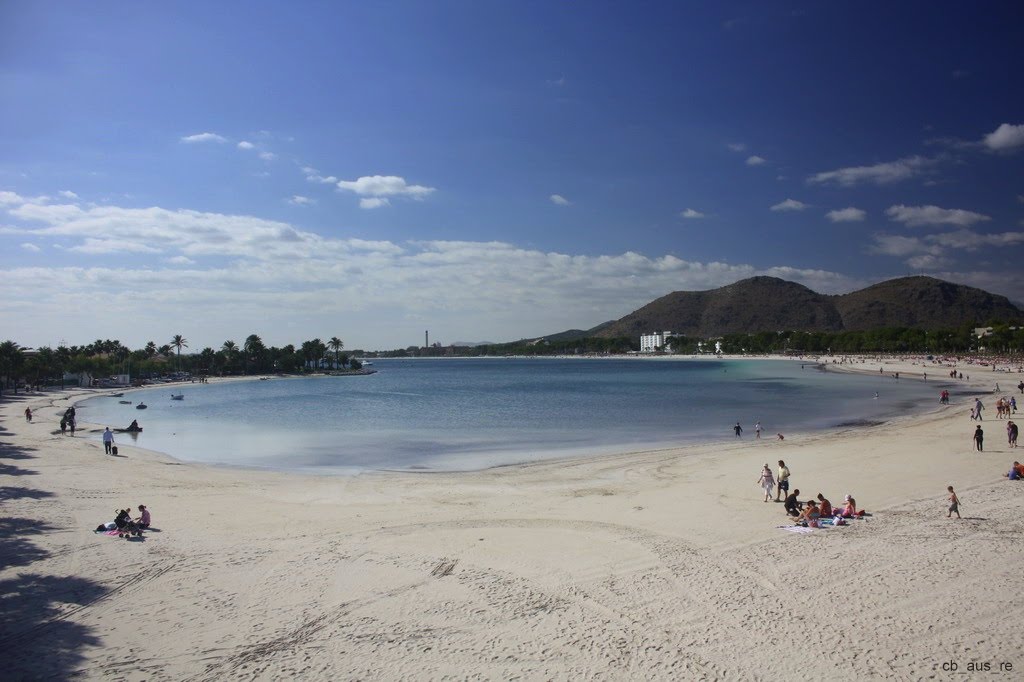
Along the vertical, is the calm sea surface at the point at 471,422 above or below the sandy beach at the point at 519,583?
below

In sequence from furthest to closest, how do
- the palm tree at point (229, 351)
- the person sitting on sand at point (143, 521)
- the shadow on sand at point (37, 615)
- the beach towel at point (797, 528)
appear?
the palm tree at point (229, 351) → the person sitting on sand at point (143, 521) → the beach towel at point (797, 528) → the shadow on sand at point (37, 615)

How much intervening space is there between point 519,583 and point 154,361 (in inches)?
5400

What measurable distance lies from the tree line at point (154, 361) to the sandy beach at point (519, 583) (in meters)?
77.1

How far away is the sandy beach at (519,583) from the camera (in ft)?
23.9

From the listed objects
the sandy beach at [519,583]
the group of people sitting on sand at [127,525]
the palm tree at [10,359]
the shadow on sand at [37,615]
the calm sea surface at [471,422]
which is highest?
the palm tree at [10,359]

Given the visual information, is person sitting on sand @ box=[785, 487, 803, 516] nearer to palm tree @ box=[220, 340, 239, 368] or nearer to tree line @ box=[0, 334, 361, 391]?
tree line @ box=[0, 334, 361, 391]

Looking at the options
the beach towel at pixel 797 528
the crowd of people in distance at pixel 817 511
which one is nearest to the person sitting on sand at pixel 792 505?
the crowd of people in distance at pixel 817 511

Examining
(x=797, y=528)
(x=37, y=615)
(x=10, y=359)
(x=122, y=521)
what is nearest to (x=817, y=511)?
(x=797, y=528)

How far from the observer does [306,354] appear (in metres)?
159

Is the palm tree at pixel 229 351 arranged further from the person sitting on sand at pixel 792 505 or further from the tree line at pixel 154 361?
the person sitting on sand at pixel 792 505

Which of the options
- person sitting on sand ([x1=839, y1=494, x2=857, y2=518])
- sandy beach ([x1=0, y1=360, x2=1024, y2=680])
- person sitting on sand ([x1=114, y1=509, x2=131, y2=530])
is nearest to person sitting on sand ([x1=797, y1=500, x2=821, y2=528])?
sandy beach ([x1=0, y1=360, x2=1024, y2=680])

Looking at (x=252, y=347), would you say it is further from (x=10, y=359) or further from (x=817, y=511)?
(x=817, y=511)

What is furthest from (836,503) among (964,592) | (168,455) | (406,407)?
(406,407)

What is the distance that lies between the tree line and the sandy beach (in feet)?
253
